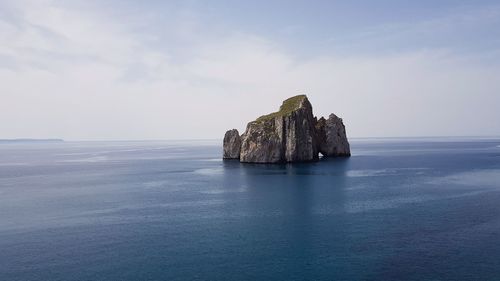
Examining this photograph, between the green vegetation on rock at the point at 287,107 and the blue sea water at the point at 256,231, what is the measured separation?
6222 cm

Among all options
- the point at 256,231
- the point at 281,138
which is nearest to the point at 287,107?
the point at 281,138

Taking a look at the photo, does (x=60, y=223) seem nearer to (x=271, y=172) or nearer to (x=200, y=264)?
(x=200, y=264)

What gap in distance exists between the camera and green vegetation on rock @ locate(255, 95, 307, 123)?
174 meters

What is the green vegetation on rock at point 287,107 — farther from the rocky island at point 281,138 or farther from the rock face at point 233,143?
the rock face at point 233,143

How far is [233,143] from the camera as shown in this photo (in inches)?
7697

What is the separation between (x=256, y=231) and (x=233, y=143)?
133074 millimetres

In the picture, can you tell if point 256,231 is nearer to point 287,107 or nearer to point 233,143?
point 287,107

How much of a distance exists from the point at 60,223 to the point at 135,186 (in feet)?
151

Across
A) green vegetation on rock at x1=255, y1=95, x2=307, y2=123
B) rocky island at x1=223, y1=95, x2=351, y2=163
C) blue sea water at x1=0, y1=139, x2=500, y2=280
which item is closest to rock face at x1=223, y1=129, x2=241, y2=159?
rocky island at x1=223, y1=95, x2=351, y2=163

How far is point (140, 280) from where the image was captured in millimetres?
44125

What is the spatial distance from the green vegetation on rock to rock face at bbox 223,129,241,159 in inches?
614

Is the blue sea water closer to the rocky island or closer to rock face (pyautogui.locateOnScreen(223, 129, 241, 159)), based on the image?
the rocky island

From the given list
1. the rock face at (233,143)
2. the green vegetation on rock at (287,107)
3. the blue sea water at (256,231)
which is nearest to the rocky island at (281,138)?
the green vegetation on rock at (287,107)

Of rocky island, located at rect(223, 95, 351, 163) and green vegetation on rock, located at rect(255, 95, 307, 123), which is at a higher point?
green vegetation on rock, located at rect(255, 95, 307, 123)
